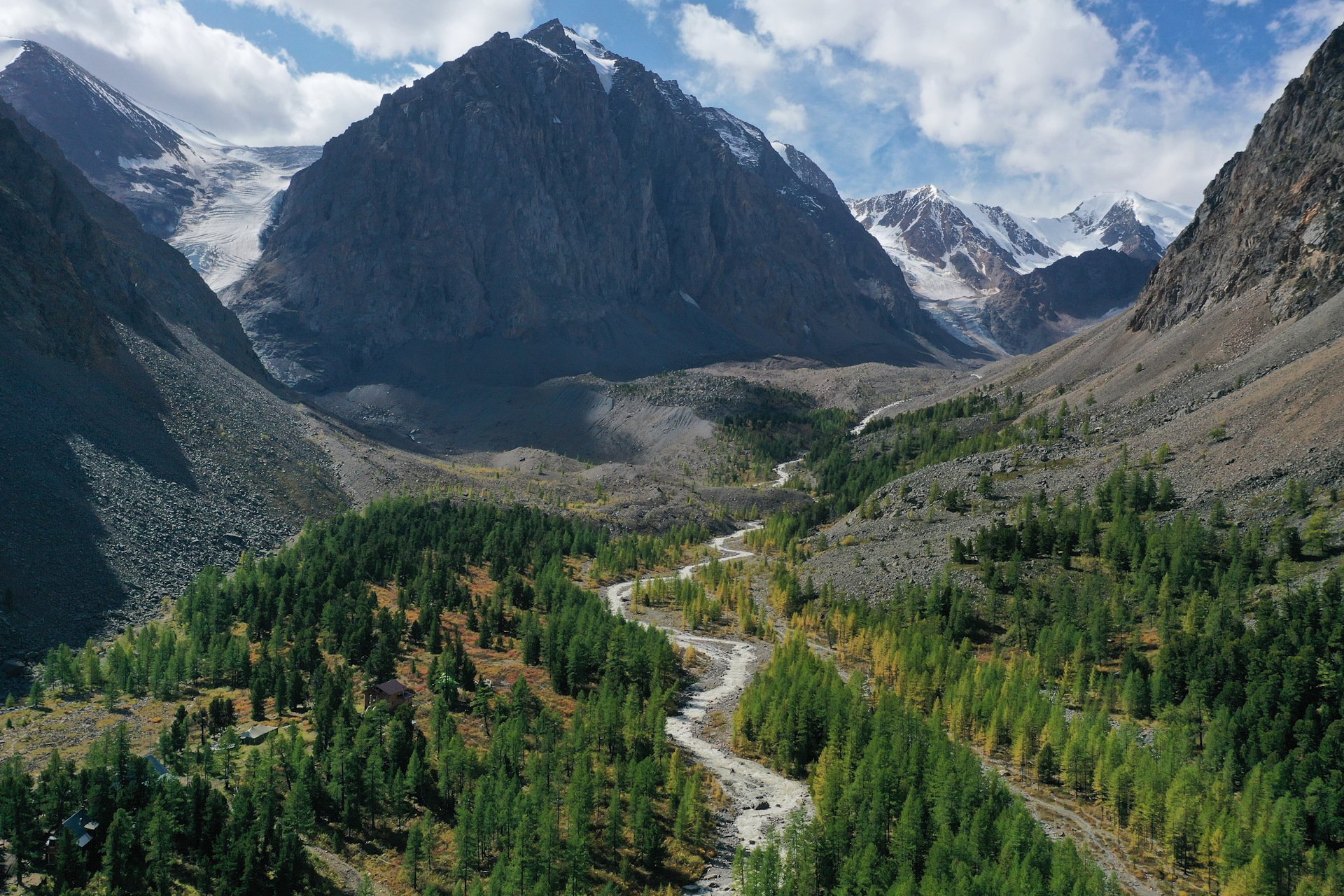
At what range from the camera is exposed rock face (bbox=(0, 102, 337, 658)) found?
93.4 m

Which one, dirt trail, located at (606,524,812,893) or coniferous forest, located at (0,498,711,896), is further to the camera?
dirt trail, located at (606,524,812,893)

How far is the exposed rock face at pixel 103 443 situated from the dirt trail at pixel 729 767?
5737 cm

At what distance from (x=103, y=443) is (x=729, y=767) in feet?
323

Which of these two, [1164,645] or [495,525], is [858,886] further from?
[495,525]

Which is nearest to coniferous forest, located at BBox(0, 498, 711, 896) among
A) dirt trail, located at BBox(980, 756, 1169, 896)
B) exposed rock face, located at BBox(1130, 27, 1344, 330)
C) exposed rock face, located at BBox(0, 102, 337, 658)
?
exposed rock face, located at BBox(0, 102, 337, 658)

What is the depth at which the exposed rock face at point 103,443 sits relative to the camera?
9342cm

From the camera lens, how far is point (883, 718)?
69.1 m

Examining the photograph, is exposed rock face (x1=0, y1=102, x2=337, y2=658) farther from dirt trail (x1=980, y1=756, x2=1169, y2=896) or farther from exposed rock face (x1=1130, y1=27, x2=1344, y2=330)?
exposed rock face (x1=1130, y1=27, x2=1344, y2=330)

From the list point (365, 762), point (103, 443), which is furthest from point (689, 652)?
point (103, 443)

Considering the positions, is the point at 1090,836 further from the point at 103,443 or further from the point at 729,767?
the point at 103,443

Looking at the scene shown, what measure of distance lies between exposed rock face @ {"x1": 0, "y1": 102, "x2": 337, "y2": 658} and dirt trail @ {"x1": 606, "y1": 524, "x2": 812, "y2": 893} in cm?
5737

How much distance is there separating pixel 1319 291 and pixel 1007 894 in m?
137

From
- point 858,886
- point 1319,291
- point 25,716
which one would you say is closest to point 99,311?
point 25,716

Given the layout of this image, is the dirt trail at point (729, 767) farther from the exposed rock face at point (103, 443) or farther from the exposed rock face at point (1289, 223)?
the exposed rock face at point (1289, 223)
